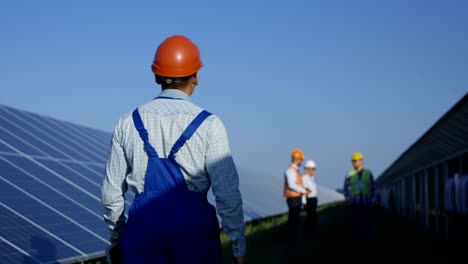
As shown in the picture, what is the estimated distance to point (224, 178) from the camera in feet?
10.8

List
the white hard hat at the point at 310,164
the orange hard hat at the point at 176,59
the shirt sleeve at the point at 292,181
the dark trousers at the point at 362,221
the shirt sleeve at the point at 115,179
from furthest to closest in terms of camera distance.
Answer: the white hard hat at the point at 310,164, the dark trousers at the point at 362,221, the shirt sleeve at the point at 292,181, the orange hard hat at the point at 176,59, the shirt sleeve at the point at 115,179

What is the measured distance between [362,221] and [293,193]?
4.42ft

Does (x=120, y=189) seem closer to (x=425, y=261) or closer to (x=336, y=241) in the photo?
(x=425, y=261)

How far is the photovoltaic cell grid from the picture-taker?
6895 mm

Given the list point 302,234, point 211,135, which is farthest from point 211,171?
point 302,234

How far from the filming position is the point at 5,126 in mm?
10102

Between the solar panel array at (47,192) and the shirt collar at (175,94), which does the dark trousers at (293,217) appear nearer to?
the solar panel array at (47,192)

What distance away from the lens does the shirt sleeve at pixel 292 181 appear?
483 inches

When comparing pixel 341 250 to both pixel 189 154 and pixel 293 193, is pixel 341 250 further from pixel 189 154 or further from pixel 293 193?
pixel 189 154

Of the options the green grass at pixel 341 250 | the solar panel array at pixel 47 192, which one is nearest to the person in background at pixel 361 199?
the green grass at pixel 341 250

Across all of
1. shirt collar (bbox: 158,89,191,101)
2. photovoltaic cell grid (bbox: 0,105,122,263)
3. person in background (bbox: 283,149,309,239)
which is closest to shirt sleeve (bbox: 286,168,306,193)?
person in background (bbox: 283,149,309,239)

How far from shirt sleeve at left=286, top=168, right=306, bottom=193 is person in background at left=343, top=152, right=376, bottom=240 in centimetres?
91

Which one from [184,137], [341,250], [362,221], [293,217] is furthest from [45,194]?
[362,221]

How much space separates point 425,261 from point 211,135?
6.65 meters
